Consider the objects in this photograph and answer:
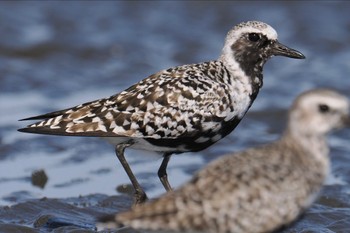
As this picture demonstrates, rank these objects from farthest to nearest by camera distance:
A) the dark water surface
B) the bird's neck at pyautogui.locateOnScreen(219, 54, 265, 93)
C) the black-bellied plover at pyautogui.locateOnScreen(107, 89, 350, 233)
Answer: the dark water surface, the bird's neck at pyautogui.locateOnScreen(219, 54, 265, 93), the black-bellied plover at pyautogui.locateOnScreen(107, 89, 350, 233)

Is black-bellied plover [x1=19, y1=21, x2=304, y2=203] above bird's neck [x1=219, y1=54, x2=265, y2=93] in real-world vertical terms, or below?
below

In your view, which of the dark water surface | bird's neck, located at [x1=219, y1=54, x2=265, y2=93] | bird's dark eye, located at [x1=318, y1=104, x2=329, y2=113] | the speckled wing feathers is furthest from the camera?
the dark water surface

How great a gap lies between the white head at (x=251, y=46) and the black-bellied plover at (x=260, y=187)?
7.73 feet

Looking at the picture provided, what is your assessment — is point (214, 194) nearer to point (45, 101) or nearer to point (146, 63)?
point (45, 101)

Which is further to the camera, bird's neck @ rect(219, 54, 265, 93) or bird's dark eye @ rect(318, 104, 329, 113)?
bird's neck @ rect(219, 54, 265, 93)

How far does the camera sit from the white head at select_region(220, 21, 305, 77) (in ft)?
31.0

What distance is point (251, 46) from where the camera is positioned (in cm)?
952

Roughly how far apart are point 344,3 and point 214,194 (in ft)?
35.0

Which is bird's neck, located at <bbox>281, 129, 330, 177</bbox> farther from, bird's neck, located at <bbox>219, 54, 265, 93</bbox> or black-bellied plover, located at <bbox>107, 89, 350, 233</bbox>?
bird's neck, located at <bbox>219, 54, 265, 93</bbox>

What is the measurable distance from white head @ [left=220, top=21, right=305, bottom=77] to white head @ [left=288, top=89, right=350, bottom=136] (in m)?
2.36

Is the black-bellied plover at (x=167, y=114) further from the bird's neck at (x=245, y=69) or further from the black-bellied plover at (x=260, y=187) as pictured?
the black-bellied plover at (x=260, y=187)

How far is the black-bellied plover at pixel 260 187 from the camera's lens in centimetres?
680

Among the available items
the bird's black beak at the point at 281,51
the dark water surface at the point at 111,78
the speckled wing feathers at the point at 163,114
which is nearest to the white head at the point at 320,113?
the speckled wing feathers at the point at 163,114

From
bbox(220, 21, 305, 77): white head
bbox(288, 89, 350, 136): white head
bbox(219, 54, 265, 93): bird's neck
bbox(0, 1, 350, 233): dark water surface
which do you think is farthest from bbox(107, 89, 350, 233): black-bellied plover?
bbox(220, 21, 305, 77): white head
